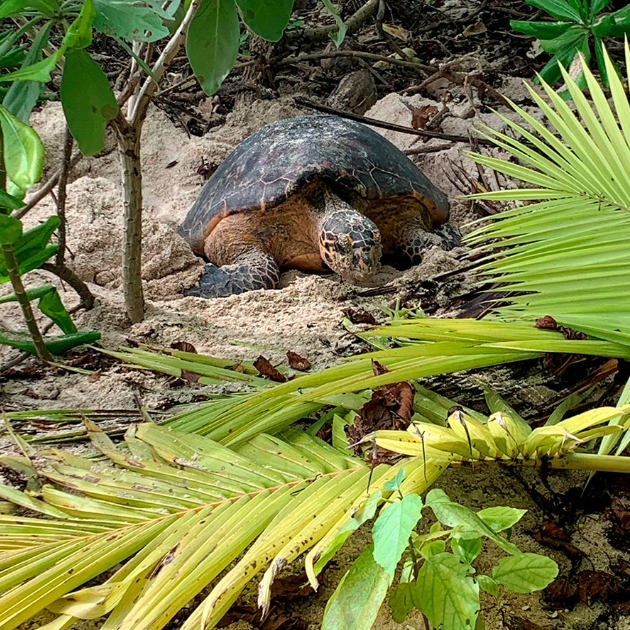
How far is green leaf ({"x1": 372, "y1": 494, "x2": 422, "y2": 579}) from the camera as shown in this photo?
1.79 feet

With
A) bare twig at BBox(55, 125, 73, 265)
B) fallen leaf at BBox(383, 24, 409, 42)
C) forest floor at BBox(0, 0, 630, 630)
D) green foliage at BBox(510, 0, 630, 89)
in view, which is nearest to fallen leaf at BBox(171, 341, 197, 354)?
forest floor at BBox(0, 0, 630, 630)

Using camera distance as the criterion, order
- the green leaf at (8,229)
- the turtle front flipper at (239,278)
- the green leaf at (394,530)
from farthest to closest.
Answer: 1. the turtle front flipper at (239,278)
2. the green leaf at (8,229)
3. the green leaf at (394,530)

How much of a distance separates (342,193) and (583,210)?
6.71 ft

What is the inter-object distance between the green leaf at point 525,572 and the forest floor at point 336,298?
5.2 inches

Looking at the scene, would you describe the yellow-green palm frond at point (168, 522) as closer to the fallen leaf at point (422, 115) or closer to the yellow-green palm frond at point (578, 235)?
the yellow-green palm frond at point (578, 235)

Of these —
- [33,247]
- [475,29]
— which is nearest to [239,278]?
[33,247]

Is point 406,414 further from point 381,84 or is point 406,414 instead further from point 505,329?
point 381,84

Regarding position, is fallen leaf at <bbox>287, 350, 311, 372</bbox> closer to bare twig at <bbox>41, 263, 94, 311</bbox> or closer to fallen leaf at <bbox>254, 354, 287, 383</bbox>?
fallen leaf at <bbox>254, 354, 287, 383</bbox>

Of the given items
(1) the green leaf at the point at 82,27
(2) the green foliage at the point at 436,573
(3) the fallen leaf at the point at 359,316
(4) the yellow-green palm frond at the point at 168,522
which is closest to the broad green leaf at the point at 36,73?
(1) the green leaf at the point at 82,27

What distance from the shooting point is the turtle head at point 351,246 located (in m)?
2.68

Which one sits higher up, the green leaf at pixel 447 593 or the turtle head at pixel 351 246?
the green leaf at pixel 447 593

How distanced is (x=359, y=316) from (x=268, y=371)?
534 millimetres

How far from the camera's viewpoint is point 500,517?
663mm

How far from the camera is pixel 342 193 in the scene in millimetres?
3154
